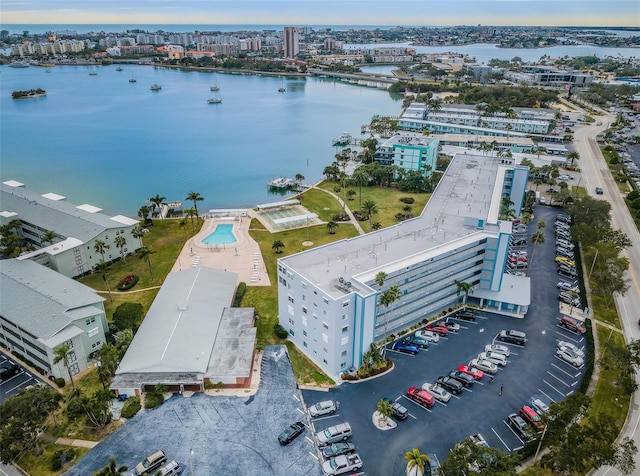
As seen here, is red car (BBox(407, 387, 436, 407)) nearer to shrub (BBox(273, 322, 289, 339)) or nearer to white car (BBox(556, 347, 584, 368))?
shrub (BBox(273, 322, 289, 339))

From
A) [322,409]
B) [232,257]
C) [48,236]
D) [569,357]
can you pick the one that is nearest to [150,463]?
[322,409]

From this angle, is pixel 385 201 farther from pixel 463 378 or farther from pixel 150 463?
pixel 150 463

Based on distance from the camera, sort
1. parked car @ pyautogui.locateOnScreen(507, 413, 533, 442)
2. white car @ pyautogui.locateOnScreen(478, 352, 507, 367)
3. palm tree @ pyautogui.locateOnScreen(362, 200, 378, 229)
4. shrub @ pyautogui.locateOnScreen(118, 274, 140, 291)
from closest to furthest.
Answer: parked car @ pyautogui.locateOnScreen(507, 413, 533, 442) < white car @ pyautogui.locateOnScreen(478, 352, 507, 367) < shrub @ pyautogui.locateOnScreen(118, 274, 140, 291) < palm tree @ pyautogui.locateOnScreen(362, 200, 378, 229)

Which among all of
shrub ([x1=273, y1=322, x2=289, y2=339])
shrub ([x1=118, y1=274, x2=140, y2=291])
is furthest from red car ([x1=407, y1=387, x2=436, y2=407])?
shrub ([x1=118, y1=274, x2=140, y2=291])

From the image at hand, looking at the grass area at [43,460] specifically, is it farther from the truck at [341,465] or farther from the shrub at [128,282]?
the shrub at [128,282]

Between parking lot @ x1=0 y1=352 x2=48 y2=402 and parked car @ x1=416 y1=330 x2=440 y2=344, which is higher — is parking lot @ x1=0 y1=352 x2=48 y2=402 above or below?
below

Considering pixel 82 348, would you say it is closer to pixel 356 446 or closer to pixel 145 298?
pixel 145 298
